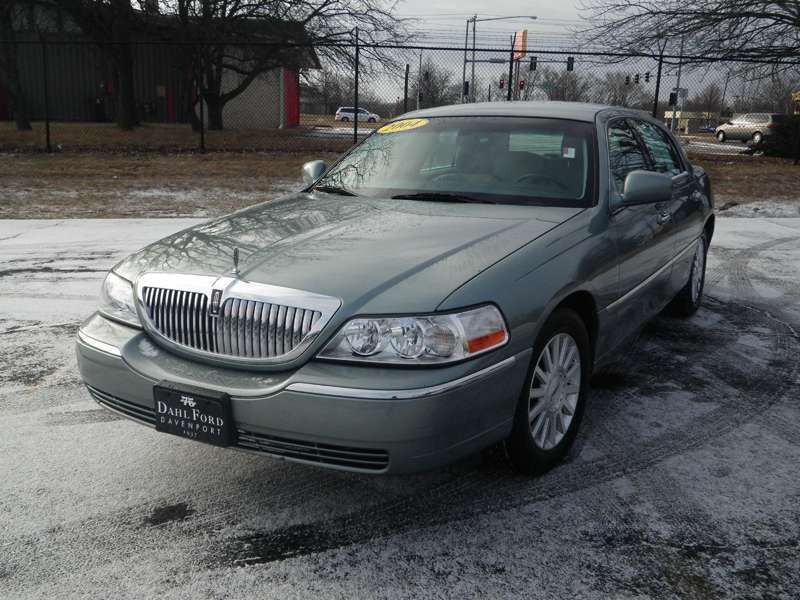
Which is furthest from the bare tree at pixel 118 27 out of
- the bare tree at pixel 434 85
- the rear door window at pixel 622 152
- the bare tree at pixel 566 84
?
the rear door window at pixel 622 152

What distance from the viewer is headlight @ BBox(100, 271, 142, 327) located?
309 centimetres

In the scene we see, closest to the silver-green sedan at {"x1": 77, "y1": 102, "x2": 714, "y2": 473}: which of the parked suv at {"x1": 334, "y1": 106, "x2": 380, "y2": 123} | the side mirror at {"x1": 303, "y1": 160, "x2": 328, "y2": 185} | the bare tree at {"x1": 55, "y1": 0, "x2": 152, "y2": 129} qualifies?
the side mirror at {"x1": 303, "y1": 160, "x2": 328, "y2": 185}

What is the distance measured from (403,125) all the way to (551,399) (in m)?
2.16

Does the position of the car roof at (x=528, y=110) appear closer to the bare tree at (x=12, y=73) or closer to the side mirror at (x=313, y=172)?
the side mirror at (x=313, y=172)

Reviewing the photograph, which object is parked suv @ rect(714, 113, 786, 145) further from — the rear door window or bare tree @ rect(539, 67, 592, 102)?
the rear door window

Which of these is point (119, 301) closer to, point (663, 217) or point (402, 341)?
point (402, 341)

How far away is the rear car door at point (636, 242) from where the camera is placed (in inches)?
151

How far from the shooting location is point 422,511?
9.91 ft

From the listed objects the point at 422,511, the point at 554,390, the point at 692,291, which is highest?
the point at 554,390

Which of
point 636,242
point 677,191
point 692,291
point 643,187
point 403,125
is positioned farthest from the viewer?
point 692,291

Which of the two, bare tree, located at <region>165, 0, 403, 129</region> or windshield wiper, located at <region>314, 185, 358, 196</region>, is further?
bare tree, located at <region>165, 0, 403, 129</region>

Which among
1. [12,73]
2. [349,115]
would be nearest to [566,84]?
[349,115]

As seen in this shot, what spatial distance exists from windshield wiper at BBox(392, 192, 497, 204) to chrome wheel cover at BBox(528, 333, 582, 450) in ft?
3.01

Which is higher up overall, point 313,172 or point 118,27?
point 118,27
